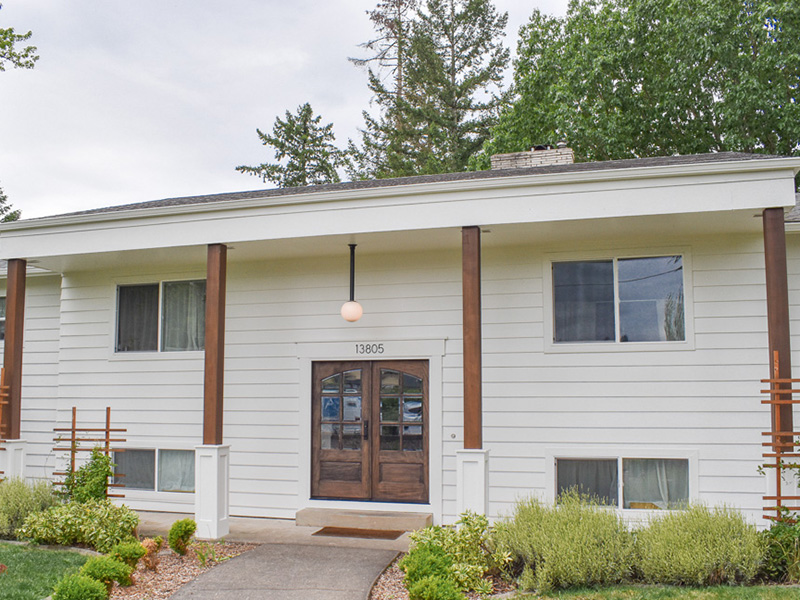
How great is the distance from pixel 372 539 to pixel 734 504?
3.70 metres

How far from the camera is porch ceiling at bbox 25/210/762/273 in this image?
7.33 meters

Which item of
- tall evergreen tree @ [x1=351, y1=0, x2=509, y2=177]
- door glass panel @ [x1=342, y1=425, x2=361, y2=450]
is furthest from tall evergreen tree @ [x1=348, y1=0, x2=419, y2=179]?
door glass panel @ [x1=342, y1=425, x2=361, y2=450]

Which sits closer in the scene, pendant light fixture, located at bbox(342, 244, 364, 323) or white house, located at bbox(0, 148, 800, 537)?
white house, located at bbox(0, 148, 800, 537)

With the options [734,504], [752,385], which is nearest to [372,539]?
[734,504]

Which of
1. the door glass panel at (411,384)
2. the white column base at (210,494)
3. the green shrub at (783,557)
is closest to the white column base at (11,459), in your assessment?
the white column base at (210,494)

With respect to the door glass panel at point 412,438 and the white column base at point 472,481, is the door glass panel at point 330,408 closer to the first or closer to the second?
the door glass panel at point 412,438

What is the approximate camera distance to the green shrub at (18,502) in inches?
301

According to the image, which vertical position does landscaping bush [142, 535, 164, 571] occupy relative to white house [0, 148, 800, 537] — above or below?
below

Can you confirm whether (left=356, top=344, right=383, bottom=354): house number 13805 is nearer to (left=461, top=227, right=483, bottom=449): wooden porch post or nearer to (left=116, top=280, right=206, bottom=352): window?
(left=461, top=227, right=483, bottom=449): wooden porch post

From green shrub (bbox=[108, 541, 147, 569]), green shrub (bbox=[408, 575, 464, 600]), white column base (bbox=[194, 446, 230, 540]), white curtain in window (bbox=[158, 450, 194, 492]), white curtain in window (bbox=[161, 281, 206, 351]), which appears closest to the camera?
green shrub (bbox=[408, 575, 464, 600])

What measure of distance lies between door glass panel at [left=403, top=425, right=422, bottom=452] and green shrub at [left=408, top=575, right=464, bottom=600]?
338cm

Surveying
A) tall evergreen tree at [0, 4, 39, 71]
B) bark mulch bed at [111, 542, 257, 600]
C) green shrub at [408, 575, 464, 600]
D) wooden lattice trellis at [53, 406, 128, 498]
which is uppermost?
tall evergreen tree at [0, 4, 39, 71]

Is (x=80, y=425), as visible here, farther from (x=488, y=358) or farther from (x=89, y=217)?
(x=488, y=358)

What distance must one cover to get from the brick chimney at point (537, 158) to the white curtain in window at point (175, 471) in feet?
21.3
